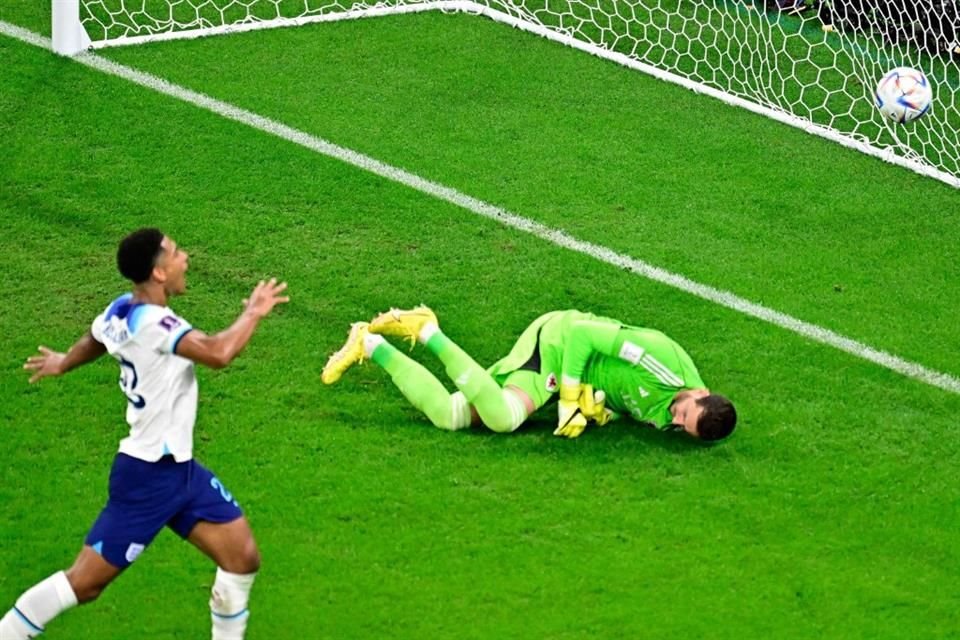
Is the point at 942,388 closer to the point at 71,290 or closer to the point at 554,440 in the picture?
the point at 554,440

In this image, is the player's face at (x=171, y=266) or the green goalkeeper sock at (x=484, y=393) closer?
the player's face at (x=171, y=266)

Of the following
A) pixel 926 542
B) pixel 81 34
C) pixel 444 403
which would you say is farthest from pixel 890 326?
pixel 81 34

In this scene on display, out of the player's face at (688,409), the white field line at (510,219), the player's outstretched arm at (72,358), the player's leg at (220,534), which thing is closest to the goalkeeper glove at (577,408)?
the player's face at (688,409)

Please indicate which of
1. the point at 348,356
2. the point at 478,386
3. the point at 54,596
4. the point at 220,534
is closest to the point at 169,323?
the point at 220,534

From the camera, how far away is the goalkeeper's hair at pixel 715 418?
771 cm

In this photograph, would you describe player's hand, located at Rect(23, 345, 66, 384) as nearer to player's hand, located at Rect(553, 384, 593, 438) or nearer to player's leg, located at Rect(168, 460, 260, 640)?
player's leg, located at Rect(168, 460, 260, 640)

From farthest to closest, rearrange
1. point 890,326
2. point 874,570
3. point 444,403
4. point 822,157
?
point 822,157 → point 890,326 → point 444,403 → point 874,570

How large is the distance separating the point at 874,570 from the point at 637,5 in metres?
6.81

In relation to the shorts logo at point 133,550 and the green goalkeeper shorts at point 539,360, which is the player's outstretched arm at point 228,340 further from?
the green goalkeeper shorts at point 539,360

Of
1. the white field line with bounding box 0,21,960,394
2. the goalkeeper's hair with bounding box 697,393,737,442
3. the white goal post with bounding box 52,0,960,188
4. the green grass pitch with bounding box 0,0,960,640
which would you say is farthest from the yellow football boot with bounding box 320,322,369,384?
the white goal post with bounding box 52,0,960,188

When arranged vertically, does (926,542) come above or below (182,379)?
below

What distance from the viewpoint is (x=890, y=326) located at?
9.31 meters

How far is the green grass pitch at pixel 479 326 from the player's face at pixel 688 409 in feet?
0.70

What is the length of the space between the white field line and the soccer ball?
226cm
